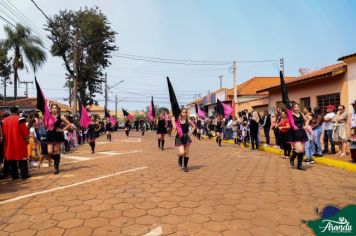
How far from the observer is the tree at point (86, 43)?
1393 inches

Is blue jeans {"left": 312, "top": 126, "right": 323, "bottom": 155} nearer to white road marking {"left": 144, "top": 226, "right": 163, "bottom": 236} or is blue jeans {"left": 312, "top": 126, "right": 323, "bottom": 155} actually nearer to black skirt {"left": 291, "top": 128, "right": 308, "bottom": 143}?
black skirt {"left": 291, "top": 128, "right": 308, "bottom": 143}

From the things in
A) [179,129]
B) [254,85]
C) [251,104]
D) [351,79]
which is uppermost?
[254,85]

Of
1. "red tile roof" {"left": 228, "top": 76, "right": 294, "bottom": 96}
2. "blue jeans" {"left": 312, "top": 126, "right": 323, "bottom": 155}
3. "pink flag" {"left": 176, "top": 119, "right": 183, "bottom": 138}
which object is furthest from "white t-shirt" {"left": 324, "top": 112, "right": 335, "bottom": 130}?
"red tile roof" {"left": 228, "top": 76, "right": 294, "bottom": 96}

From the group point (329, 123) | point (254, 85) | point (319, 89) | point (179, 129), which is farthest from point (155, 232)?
point (254, 85)

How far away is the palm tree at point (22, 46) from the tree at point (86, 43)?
6.45 metres

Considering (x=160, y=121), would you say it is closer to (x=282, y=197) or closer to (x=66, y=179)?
(x=66, y=179)

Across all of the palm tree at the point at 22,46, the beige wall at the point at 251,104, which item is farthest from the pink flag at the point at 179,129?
the palm tree at the point at 22,46

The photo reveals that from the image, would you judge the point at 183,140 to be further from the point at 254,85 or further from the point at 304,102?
the point at 254,85

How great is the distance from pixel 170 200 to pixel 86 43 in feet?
114

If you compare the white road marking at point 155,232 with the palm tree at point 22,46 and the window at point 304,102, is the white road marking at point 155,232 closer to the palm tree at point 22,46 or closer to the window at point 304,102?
the window at point 304,102

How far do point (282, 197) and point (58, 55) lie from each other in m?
35.3

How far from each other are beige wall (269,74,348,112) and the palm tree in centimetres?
2133

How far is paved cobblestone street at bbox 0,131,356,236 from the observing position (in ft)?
13.3

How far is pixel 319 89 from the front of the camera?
1606cm
